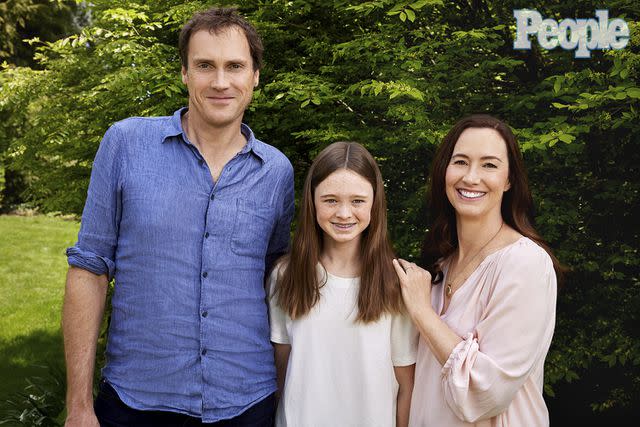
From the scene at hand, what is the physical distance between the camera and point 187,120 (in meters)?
2.35

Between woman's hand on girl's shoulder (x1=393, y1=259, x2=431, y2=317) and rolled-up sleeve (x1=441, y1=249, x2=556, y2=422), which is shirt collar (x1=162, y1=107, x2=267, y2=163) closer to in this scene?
woman's hand on girl's shoulder (x1=393, y1=259, x2=431, y2=317)

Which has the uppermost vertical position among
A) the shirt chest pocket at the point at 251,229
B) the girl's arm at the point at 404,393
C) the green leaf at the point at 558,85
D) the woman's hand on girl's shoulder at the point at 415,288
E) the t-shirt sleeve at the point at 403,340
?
the green leaf at the point at 558,85

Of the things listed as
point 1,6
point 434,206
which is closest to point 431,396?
point 434,206

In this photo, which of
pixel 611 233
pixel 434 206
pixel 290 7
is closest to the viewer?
pixel 434 206

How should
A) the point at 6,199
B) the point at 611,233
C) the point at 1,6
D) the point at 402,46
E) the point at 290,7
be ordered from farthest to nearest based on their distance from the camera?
the point at 6,199
the point at 1,6
the point at 290,7
the point at 611,233
the point at 402,46

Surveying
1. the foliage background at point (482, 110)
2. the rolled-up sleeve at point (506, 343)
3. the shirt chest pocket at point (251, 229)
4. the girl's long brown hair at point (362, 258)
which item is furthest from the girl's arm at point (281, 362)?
the foliage background at point (482, 110)

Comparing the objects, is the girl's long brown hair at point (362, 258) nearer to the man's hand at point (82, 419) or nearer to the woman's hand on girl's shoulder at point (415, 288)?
the woman's hand on girl's shoulder at point (415, 288)

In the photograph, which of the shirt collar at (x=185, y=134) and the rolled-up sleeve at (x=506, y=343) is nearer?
the rolled-up sleeve at (x=506, y=343)

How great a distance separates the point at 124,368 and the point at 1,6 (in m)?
14.6

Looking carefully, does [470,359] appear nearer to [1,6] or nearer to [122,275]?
[122,275]

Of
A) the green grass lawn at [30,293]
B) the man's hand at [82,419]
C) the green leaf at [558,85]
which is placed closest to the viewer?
the man's hand at [82,419]

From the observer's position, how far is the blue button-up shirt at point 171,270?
2.12 meters

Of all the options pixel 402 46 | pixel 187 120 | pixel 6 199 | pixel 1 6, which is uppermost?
pixel 1 6

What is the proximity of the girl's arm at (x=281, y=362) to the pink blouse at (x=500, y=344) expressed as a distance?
0.51m
